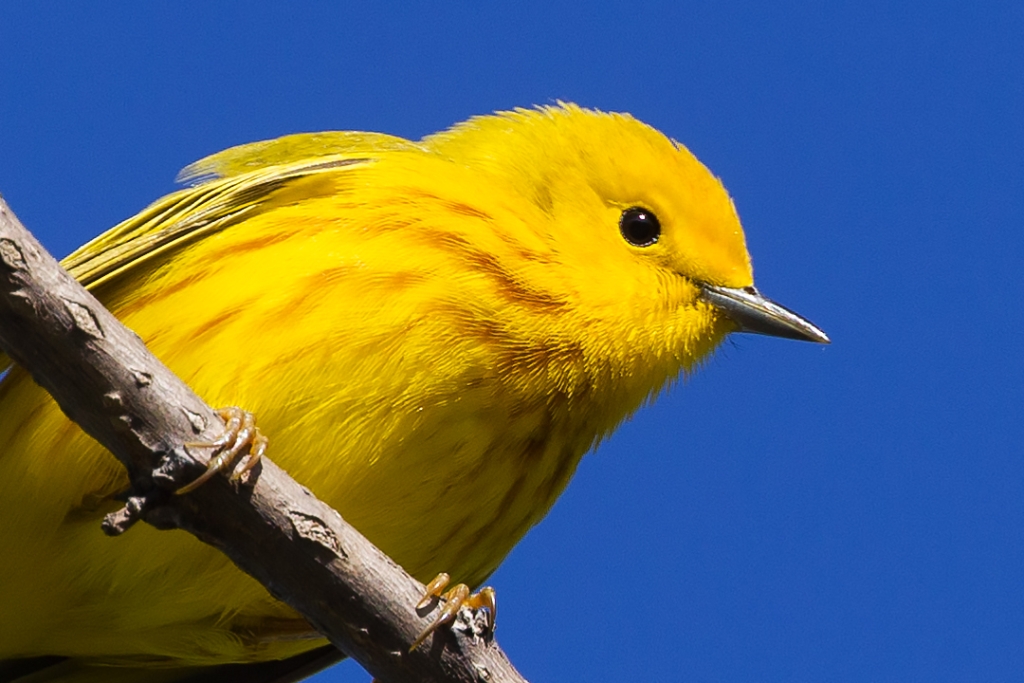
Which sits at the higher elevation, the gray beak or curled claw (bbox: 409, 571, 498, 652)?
the gray beak

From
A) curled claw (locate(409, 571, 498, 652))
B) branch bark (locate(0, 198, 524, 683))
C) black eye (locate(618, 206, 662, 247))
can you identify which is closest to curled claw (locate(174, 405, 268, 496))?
branch bark (locate(0, 198, 524, 683))

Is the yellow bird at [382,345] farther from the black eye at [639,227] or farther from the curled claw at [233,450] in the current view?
the curled claw at [233,450]

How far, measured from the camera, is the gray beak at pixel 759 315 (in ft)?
15.7

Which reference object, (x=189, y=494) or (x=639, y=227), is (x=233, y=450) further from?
(x=639, y=227)

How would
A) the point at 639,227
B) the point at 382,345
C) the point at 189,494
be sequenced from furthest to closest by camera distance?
the point at 639,227, the point at 382,345, the point at 189,494

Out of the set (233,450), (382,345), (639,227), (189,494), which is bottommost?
(189,494)

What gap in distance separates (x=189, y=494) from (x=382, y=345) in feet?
3.26

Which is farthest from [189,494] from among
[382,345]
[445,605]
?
[382,345]

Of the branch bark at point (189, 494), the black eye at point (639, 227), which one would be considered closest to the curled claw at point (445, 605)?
the branch bark at point (189, 494)

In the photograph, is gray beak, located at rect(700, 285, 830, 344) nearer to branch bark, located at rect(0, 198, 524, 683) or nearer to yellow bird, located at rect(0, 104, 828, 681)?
yellow bird, located at rect(0, 104, 828, 681)

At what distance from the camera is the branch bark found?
3.13 meters

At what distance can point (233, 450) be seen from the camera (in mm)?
3223

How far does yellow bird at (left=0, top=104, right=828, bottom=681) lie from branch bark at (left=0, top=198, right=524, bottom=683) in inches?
28.8

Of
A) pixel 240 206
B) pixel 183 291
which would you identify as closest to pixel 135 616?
pixel 183 291
